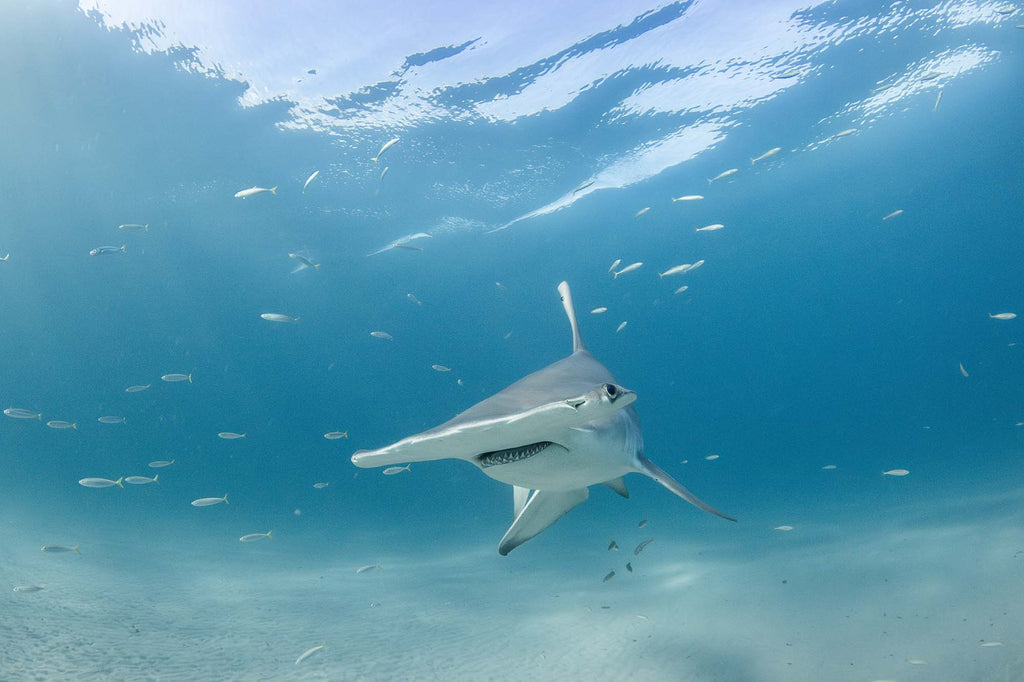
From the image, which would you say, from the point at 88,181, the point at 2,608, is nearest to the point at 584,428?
the point at 2,608

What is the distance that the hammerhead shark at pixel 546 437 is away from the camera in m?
2.05

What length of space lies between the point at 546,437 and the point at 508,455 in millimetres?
205

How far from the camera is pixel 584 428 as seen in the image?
271 centimetres

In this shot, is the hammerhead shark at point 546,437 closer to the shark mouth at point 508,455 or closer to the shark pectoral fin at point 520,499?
the shark mouth at point 508,455

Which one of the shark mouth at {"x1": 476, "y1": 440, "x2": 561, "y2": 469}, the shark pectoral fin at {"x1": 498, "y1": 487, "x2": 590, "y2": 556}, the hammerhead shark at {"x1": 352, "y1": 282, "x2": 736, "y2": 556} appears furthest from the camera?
the shark pectoral fin at {"x1": 498, "y1": 487, "x2": 590, "y2": 556}

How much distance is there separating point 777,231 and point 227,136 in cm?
3124

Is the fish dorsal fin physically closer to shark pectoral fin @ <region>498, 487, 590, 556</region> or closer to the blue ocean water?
shark pectoral fin @ <region>498, 487, 590, 556</region>

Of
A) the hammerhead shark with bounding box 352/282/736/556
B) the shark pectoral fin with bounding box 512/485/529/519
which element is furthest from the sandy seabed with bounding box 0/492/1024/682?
the hammerhead shark with bounding box 352/282/736/556

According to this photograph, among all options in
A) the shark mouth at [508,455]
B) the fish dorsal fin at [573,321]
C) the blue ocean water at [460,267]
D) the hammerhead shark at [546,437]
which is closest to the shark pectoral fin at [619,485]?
the hammerhead shark at [546,437]

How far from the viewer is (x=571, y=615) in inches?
319

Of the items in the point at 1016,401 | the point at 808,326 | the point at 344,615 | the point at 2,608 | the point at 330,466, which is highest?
the point at 808,326

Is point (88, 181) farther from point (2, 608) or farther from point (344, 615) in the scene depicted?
point (344, 615)

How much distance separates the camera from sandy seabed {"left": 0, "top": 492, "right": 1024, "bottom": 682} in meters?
5.77

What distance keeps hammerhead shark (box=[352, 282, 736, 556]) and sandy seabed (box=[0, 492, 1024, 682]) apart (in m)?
3.55
